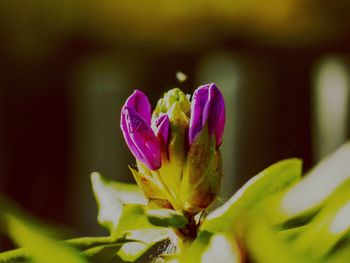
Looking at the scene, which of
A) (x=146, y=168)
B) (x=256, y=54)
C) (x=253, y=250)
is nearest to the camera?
(x=253, y=250)

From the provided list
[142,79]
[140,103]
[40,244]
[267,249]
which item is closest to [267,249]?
[267,249]

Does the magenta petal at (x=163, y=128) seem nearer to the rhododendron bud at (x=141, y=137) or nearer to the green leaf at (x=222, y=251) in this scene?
the rhododendron bud at (x=141, y=137)

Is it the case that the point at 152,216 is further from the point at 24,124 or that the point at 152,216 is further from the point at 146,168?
the point at 24,124

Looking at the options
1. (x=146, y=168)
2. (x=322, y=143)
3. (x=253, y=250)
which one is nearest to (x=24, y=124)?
(x=322, y=143)

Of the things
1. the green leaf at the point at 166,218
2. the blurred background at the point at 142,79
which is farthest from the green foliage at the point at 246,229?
the blurred background at the point at 142,79

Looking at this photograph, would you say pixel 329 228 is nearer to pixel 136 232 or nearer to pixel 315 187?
pixel 315 187

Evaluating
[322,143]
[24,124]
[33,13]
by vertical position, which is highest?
[33,13]

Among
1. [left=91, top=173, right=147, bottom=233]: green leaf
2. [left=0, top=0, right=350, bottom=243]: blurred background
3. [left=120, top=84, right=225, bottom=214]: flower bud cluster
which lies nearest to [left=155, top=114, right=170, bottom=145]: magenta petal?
[left=120, top=84, right=225, bottom=214]: flower bud cluster
